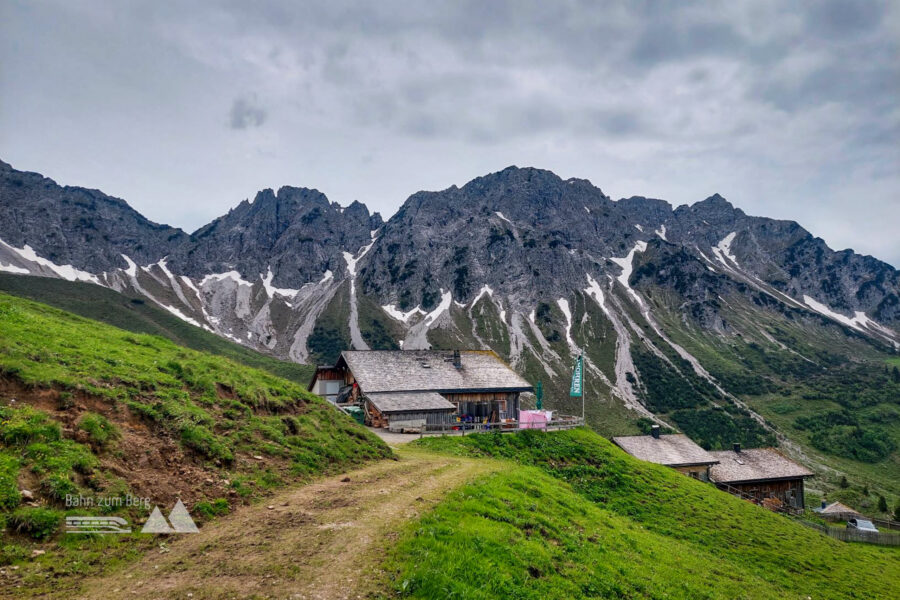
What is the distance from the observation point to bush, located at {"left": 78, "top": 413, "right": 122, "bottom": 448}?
12.6m

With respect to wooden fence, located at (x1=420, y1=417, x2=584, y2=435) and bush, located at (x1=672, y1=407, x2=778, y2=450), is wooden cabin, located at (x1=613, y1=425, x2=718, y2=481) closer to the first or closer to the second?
wooden fence, located at (x1=420, y1=417, x2=584, y2=435)

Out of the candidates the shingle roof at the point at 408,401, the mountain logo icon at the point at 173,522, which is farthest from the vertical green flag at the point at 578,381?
the mountain logo icon at the point at 173,522

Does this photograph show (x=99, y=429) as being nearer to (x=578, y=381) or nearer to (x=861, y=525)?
(x=578, y=381)

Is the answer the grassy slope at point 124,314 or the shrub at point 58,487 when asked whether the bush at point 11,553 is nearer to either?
the shrub at point 58,487

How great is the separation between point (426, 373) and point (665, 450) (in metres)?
31.8

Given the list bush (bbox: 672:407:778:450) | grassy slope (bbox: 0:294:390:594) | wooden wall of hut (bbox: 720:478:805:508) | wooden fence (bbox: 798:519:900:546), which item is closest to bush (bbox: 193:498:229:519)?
grassy slope (bbox: 0:294:390:594)

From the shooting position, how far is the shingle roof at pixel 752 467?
51656 millimetres

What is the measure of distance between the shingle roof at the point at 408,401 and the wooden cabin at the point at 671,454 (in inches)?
971

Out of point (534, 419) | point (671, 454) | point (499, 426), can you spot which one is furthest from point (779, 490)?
point (499, 426)

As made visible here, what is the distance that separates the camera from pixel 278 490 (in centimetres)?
1521

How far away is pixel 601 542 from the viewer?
16.4 m

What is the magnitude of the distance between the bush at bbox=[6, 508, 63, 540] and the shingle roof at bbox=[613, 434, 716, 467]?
51225 millimetres

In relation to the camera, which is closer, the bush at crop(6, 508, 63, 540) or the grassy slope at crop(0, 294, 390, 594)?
the bush at crop(6, 508, 63, 540)

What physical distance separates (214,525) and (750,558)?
1093 inches
